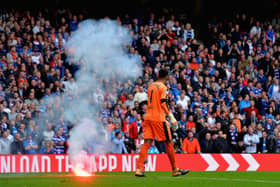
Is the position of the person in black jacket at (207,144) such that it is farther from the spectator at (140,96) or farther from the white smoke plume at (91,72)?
the white smoke plume at (91,72)

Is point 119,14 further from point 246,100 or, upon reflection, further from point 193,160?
point 193,160

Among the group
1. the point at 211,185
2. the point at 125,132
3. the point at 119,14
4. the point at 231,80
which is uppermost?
the point at 119,14

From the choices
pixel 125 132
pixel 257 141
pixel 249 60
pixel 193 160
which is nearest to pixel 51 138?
pixel 125 132

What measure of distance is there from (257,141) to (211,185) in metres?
10.8

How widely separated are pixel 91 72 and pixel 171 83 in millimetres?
6507

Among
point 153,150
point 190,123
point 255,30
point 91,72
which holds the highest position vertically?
point 255,30

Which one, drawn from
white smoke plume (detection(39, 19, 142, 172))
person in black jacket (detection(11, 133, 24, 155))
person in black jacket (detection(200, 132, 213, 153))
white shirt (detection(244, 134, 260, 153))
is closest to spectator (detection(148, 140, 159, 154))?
person in black jacket (detection(200, 132, 213, 153))

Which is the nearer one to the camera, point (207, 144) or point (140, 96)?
point (140, 96)

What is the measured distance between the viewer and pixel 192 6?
32469 millimetres

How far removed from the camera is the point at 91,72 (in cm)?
1906

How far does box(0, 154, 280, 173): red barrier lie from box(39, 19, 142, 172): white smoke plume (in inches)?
31.6

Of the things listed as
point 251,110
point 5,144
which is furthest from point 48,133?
point 251,110

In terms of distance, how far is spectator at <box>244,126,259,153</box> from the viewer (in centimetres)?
2489

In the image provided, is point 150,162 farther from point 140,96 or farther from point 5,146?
point 5,146
